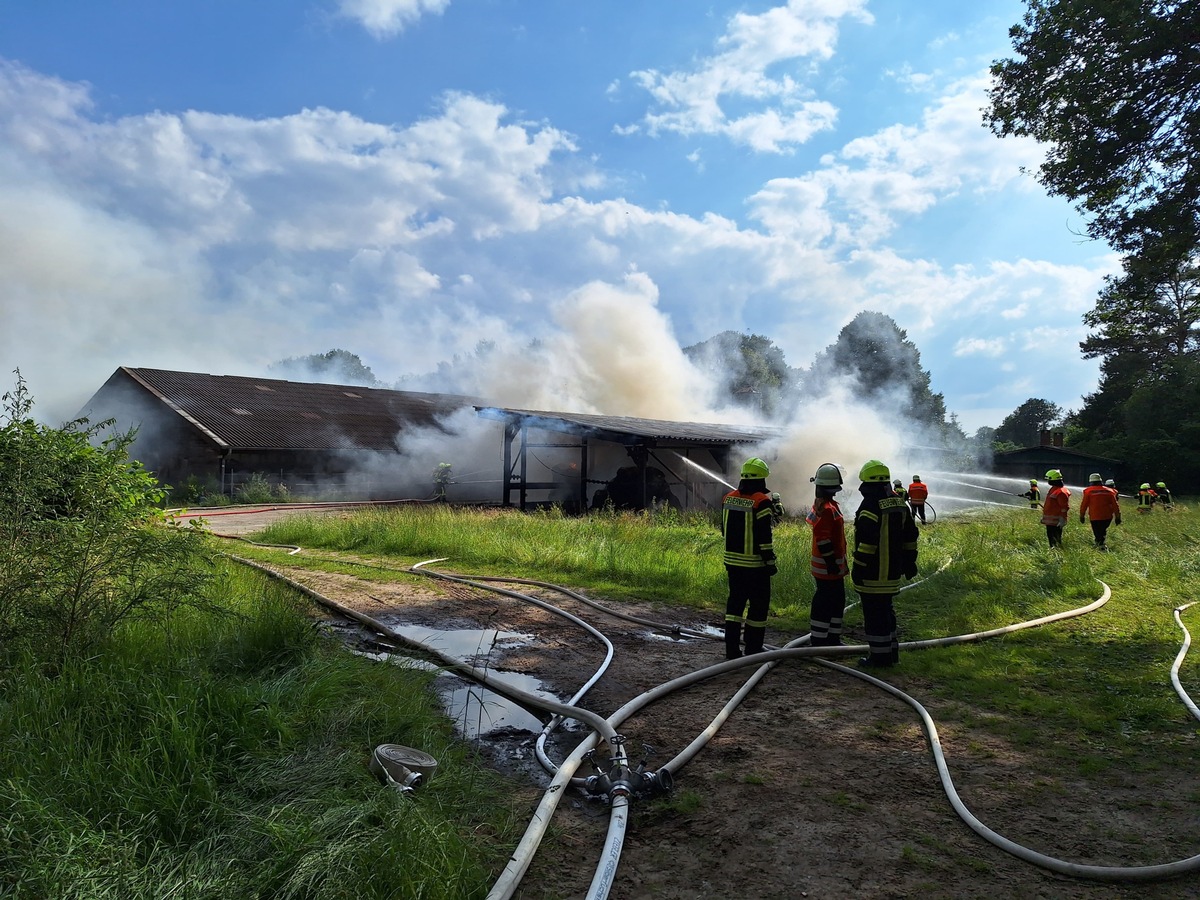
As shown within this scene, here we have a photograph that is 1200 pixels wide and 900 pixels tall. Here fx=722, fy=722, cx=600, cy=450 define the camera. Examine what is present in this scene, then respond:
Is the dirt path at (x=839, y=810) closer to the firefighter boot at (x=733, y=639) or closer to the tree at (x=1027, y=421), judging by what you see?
the firefighter boot at (x=733, y=639)

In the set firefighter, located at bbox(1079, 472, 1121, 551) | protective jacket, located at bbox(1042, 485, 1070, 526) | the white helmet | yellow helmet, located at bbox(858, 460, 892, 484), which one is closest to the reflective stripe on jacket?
yellow helmet, located at bbox(858, 460, 892, 484)

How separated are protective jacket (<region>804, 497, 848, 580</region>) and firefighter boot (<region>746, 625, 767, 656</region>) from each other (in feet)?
2.41

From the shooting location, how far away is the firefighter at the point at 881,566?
19.6 ft

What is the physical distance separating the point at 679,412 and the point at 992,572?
2603 cm

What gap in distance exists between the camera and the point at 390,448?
30.2 meters

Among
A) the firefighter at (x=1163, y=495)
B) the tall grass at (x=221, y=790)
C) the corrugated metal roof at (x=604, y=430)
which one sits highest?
Result: the corrugated metal roof at (x=604, y=430)

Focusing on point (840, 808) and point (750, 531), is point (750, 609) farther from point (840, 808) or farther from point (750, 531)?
point (840, 808)

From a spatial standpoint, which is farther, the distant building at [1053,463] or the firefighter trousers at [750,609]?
the distant building at [1053,463]

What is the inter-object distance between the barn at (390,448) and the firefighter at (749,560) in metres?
12.3

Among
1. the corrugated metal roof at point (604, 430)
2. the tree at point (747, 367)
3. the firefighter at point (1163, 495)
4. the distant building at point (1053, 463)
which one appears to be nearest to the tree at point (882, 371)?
the tree at point (747, 367)

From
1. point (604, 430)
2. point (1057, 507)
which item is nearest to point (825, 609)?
point (1057, 507)

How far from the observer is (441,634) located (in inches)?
274

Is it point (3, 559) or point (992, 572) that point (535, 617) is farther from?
point (992, 572)

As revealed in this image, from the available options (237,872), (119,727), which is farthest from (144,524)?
(237,872)
